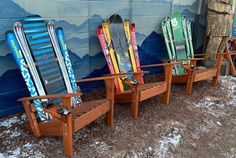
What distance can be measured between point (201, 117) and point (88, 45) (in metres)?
1.72

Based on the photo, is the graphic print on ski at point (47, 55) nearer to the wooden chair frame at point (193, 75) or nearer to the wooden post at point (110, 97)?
the wooden post at point (110, 97)

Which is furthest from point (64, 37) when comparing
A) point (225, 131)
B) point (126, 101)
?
point (225, 131)

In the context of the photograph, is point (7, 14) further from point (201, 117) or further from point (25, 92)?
point (201, 117)

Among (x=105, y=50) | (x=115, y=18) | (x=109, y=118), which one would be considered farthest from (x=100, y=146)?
(x=115, y=18)

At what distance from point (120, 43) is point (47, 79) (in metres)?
1.24

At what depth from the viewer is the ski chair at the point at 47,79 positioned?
2.30 m

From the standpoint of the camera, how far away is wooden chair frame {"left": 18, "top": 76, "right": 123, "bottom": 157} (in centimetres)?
206

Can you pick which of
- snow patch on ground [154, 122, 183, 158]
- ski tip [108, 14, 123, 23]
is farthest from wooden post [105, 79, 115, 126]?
ski tip [108, 14, 123, 23]

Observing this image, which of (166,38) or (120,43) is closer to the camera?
(120,43)

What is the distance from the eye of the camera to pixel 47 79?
2.70 meters

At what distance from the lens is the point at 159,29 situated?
13.9 feet

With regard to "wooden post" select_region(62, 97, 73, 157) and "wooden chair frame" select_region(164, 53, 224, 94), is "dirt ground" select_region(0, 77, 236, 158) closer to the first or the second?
"wooden post" select_region(62, 97, 73, 157)

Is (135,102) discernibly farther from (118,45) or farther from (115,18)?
(115,18)

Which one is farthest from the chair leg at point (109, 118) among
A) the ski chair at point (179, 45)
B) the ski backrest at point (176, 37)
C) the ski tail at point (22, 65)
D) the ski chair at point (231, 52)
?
the ski chair at point (231, 52)
